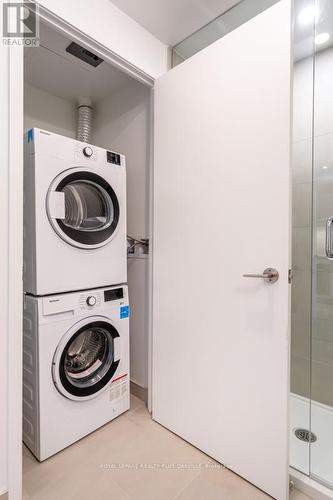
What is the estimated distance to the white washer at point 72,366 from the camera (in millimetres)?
1396

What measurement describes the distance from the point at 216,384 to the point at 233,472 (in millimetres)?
419

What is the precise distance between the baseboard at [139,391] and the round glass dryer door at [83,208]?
1141mm

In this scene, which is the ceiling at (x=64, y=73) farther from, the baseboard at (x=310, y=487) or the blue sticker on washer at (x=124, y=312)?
the baseboard at (x=310, y=487)

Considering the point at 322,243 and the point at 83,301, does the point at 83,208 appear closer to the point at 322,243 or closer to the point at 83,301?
the point at 83,301

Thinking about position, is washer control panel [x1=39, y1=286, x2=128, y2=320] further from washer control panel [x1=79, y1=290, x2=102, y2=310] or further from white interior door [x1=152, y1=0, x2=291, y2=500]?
white interior door [x1=152, y1=0, x2=291, y2=500]

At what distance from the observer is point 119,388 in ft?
5.77

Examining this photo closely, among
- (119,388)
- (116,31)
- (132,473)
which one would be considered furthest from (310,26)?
(132,473)

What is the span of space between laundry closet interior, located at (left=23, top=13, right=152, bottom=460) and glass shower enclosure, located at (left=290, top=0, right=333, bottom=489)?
39.4 inches

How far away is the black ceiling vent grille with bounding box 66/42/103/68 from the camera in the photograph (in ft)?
5.68

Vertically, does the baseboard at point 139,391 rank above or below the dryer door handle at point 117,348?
below

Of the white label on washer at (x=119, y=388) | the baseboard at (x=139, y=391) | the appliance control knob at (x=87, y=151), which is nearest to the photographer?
the appliance control knob at (x=87, y=151)

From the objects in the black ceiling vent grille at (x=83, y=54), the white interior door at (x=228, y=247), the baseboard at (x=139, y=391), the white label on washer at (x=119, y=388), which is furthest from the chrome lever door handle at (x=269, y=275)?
the black ceiling vent grille at (x=83, y=54)

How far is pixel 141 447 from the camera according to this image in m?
1.51

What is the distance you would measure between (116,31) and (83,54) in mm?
400
